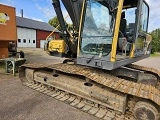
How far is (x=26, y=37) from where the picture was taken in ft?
101

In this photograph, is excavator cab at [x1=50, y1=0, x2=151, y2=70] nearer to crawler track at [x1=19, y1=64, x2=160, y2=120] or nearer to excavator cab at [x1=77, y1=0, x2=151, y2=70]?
excavator cab at [x1=77, y1=0, x2=151, y2=70]

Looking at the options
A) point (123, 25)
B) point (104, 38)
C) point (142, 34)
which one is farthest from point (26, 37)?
point (104, 38)

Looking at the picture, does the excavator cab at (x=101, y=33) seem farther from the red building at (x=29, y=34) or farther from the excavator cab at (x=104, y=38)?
the red building at (x=29, y=34)

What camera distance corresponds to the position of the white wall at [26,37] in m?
29.2

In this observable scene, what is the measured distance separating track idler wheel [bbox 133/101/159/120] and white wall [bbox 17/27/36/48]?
92.3 feet

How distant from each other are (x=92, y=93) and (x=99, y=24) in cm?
160

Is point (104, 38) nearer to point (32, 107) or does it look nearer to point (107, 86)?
point (107, 86)

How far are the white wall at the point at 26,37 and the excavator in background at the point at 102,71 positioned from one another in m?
25.9

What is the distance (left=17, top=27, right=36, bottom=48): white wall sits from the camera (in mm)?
29188

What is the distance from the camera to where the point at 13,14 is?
25.2ft

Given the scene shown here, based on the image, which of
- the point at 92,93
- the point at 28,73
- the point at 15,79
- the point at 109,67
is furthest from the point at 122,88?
the point at 15,79

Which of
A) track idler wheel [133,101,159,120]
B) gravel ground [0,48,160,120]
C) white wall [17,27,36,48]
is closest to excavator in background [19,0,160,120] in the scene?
track idler wheel [133,101,159,120]

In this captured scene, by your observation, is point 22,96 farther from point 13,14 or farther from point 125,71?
point 13,14

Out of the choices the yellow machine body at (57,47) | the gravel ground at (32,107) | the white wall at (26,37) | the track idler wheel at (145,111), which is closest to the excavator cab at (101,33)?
the yellow machine body at (57,47)
